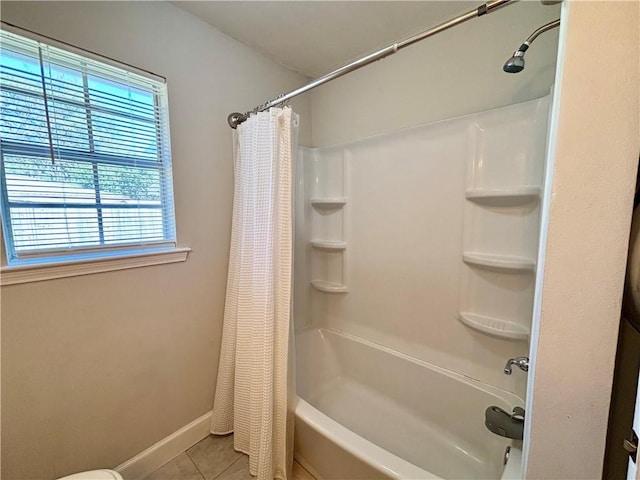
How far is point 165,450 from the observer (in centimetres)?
135

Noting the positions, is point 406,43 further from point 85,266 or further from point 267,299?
point 85,266

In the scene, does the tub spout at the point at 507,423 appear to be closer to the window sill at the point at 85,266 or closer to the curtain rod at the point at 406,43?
the curtain rod at the point at 406,43

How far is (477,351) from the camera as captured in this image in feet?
4.66

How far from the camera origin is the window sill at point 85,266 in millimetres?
906

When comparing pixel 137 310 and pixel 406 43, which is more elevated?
pixel 406 43

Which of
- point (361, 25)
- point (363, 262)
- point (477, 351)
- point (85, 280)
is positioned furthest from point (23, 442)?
point (361, 25)

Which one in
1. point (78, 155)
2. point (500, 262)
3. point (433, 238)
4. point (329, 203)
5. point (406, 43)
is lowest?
point (500, 262)

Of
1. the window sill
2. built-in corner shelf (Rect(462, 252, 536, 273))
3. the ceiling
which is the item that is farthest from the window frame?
built-in corner shelf (Rect(462, 252, 536, 273))

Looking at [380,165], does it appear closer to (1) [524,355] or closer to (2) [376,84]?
(2) [376,84]

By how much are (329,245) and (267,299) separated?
0.84 metres

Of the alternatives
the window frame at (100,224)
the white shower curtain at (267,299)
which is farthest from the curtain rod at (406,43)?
the window frame at (100,224)

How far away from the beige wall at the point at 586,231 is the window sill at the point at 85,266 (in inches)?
58.3

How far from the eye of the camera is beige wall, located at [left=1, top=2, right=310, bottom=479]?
37.8 inches

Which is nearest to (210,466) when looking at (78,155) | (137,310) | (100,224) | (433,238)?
(137,310)
